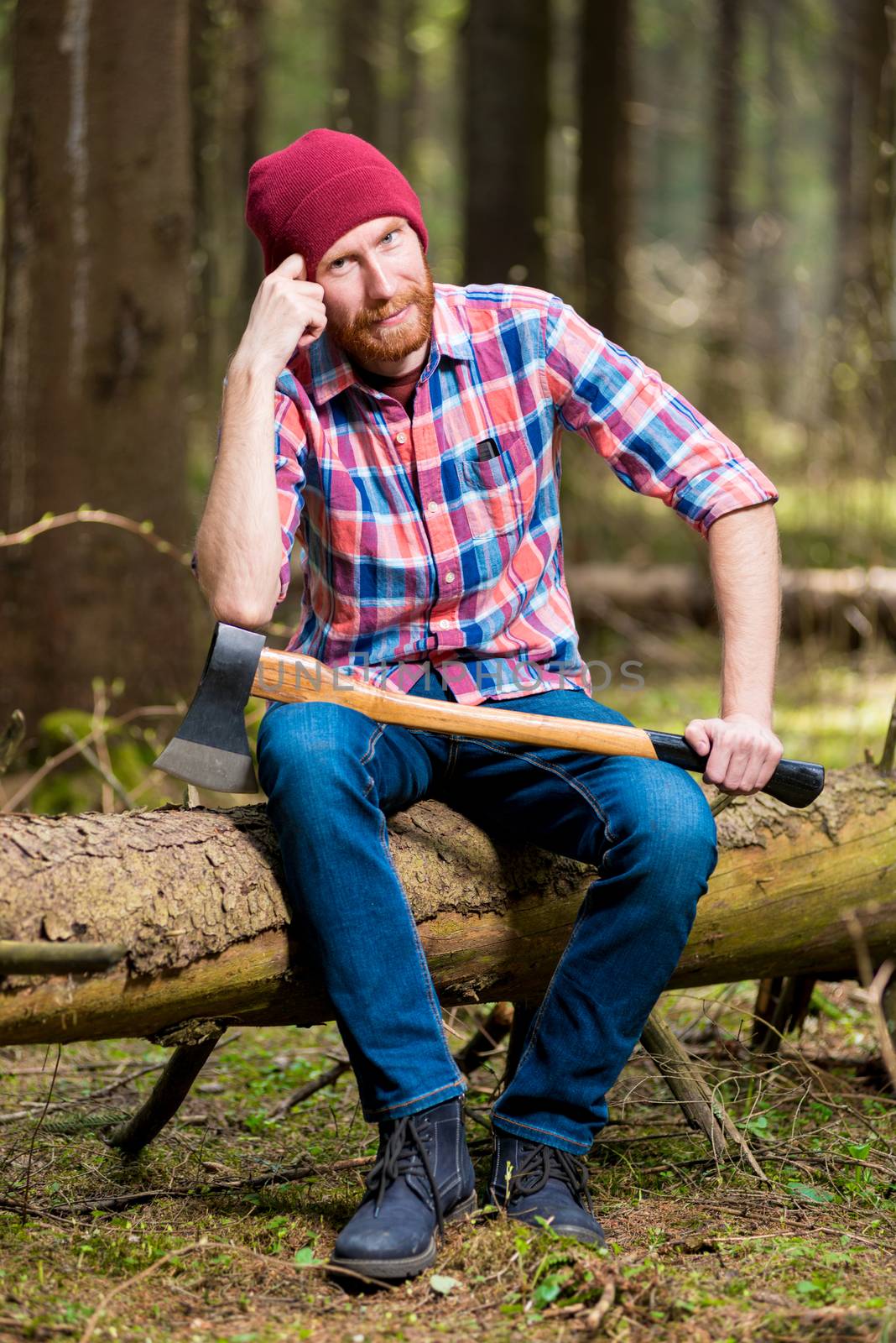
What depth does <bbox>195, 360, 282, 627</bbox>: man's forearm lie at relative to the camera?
2695 mm

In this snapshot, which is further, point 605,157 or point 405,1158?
point 605,157

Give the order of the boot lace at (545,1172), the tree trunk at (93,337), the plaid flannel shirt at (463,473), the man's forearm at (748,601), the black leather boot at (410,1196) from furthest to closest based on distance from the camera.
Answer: the tree trunk at (93,337) → the plaid flannel shirt at (463,473) → the man's forearm at (748,601) → the boot lace at (545,1172) → the black leather boot at (410,1196)

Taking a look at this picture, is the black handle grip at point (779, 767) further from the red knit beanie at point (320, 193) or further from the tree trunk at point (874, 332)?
the tree trunk at point (874, 332)

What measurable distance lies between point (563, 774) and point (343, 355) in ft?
3.39

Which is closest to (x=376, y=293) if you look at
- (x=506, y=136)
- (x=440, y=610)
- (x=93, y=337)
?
(x=440, y=610)

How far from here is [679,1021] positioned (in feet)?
13.3

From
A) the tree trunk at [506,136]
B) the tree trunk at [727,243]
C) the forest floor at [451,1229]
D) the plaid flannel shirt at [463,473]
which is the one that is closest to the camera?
the forest floor at [451,1229]

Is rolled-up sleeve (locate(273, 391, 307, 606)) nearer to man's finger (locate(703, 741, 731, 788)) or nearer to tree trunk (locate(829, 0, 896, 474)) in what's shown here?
man's finger (locate(703, 741, 731, 788))

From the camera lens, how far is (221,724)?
103 inches

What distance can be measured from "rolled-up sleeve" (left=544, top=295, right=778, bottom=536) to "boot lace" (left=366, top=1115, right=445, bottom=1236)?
138 centimetres

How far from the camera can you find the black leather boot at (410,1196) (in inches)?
91.5

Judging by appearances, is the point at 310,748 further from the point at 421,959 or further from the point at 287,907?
the point at 421,959

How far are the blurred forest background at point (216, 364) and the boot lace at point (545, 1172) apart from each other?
5.45 feet

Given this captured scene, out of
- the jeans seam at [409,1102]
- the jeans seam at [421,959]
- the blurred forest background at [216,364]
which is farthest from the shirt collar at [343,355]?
the jeans seam at [409,1102]
